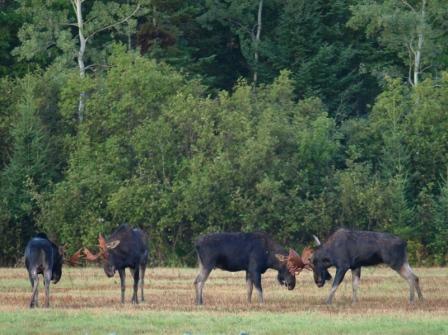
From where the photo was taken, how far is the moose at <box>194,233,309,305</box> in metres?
31.9

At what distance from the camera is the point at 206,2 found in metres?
70.0

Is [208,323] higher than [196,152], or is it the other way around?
[196,152]

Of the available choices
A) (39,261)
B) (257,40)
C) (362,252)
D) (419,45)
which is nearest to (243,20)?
(257,40)

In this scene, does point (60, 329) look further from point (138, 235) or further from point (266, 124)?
point (266, 124)

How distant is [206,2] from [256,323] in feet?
147

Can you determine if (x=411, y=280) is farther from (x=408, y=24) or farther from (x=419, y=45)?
(x=419, y=45)

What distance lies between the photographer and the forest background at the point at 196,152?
52.6m

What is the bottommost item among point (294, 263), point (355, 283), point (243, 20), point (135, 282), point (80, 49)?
point (355, 283)

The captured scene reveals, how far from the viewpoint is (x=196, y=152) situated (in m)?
54.0

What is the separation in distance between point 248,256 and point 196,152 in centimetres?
2208

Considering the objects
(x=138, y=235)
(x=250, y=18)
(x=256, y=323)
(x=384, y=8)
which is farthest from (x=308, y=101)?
(x=256, y=323)

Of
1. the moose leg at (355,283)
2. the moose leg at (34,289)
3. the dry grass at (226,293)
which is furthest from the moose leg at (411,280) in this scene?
the moose leg at (34,289)

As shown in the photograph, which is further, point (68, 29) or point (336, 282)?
point (68, 29)

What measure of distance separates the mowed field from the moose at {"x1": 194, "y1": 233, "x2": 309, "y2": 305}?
2.21 feet
